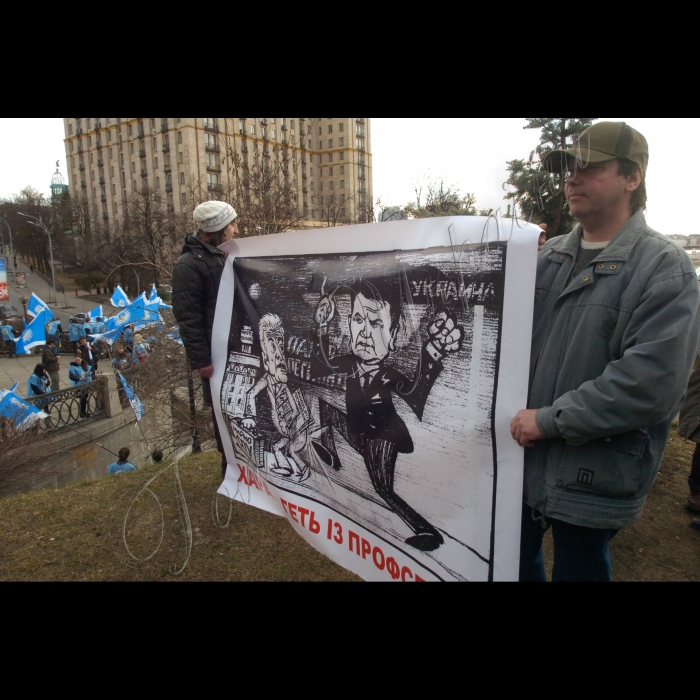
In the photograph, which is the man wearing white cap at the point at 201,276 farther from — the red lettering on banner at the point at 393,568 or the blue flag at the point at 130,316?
the blue flag at the point at 130,316

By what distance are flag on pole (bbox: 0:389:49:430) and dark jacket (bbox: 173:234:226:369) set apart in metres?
6.35

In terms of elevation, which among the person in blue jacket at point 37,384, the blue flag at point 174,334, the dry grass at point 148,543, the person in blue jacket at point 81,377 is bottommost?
the person in blue jacket at point 81,377

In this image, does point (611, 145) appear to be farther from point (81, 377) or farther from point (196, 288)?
point (81, 377)

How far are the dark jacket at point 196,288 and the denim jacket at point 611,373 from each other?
1.88 metres

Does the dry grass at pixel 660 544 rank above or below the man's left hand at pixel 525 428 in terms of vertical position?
below

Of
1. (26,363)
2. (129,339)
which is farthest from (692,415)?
(26,363)

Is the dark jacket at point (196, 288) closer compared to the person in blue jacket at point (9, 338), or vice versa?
the dark jacket at point (196, 288)

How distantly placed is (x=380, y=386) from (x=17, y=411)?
26.9ft

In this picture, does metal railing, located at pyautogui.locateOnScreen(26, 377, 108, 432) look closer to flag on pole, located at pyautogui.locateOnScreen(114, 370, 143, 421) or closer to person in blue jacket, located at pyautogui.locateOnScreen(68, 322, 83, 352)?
flag on pole, located at pyautogui.locateOnScreen(114, 370, 143, 421)

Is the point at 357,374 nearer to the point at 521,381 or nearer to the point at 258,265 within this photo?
the point at 521,381

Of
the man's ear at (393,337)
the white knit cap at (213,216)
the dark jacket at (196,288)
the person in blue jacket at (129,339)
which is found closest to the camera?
the man's ear at (393,337)

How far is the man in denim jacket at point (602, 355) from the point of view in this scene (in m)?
1.32

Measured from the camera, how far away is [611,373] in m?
1.34

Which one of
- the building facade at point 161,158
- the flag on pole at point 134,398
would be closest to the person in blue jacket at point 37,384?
the flag on pole at point 134,398
